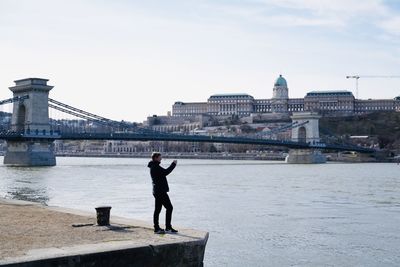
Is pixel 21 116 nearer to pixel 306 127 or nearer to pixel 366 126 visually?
pixel 306 127

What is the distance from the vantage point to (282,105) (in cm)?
17812

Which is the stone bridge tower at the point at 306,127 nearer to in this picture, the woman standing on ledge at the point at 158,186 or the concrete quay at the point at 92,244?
the concrete quay at the point at 92,244

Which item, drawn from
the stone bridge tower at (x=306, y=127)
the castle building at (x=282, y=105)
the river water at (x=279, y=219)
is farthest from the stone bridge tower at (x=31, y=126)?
the castle building at (x=282, y=105)

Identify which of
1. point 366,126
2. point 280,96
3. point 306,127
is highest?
point 280,96

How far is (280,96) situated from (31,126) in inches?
5052

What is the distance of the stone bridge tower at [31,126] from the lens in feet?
188

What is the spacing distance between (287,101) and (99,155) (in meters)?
65.1

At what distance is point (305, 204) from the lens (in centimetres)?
2244

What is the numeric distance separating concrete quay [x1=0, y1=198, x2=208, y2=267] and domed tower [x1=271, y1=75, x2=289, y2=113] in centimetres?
16814

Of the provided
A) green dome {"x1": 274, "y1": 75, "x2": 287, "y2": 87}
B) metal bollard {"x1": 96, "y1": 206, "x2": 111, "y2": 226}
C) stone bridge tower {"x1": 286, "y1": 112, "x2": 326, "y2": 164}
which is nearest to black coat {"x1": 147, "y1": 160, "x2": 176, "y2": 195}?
metal bollard {"x1": 96, "y1": 206, "x2": 111, "y2": 226}

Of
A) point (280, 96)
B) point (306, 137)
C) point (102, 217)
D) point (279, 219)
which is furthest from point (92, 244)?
point (280, 96)

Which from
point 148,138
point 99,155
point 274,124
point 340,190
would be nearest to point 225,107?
point 274,124

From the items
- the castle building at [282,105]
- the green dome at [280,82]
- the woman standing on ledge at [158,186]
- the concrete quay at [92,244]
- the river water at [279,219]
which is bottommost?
the river water at [279,219]

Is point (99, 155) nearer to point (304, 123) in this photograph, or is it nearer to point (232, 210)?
point (304, 123)
